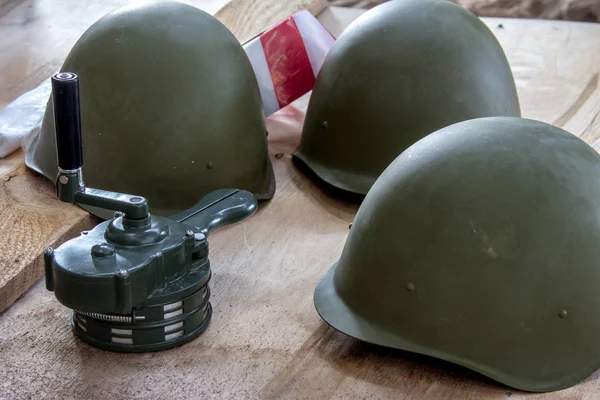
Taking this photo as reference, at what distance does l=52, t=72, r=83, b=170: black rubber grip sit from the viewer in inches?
50.4

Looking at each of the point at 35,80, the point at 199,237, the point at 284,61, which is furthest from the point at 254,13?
the point at 199,237

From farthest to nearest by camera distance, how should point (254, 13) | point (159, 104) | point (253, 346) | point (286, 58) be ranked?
point (254, 13), point (286, 58), point (159, 104), point (253, 346)

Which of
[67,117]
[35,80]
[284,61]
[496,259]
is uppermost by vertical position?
[67,117]

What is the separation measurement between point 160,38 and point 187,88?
0.11 meters

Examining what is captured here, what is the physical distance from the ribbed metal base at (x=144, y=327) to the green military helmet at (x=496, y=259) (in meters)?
0.22

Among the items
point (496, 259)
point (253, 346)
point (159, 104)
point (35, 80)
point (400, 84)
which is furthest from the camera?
point (35, 80)

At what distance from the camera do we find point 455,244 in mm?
1316

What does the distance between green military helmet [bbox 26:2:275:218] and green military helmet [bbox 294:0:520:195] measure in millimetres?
230

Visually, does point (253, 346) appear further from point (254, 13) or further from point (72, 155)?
point (254, 13)

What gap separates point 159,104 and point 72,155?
430 millimetres

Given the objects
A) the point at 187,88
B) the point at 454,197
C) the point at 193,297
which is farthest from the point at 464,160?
the point at 187,88

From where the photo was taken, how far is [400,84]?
6.14ft

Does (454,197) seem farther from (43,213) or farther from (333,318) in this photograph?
(43,213)

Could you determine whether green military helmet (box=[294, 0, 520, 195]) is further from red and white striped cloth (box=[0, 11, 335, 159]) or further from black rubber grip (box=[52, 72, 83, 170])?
black rubber grip (box=[52, 72, 83, 170])
